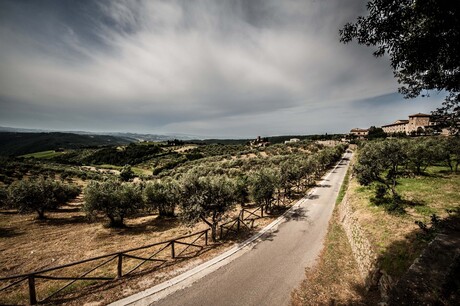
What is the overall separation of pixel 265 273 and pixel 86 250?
16.0 m

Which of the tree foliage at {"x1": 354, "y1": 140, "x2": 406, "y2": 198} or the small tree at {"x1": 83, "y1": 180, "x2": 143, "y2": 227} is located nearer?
the tree foliage at {"x1": 354, "y1": 140, "x2": 406, "y2": 198}

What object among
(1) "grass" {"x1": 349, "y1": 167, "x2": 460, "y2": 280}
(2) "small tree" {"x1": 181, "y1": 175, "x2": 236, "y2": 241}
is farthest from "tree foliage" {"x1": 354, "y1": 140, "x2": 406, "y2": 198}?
(2) "small tree" {"x1": 181, "y1": 175, "x2": 236, "y2": 241}

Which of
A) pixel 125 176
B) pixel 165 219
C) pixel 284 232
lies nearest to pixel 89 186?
pixel 165 219

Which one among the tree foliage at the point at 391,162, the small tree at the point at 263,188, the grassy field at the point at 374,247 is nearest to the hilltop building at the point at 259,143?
the tree foliage at the point at 391,162

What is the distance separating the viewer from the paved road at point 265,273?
953 centimetres

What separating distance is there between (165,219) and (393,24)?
28.6 m

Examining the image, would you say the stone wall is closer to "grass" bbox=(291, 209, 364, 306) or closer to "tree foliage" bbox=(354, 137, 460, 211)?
"grass" bbox=(291, 209, 364, 306)

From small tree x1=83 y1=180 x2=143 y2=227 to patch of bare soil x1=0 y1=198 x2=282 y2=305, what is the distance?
1748 millimetres

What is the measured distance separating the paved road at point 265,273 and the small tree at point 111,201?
56.3 ft

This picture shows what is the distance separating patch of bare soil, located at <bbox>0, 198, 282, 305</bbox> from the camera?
388 inches

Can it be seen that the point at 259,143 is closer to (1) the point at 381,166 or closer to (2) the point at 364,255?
(1) the point at 381,166

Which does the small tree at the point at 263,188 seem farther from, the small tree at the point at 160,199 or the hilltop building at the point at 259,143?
the hilltop building at the point at 259,143

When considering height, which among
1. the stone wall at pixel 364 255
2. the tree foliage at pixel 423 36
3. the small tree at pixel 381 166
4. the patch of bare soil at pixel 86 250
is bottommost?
the patch of bare soil at pixel 86 250

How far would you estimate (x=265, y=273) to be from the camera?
11625mm
